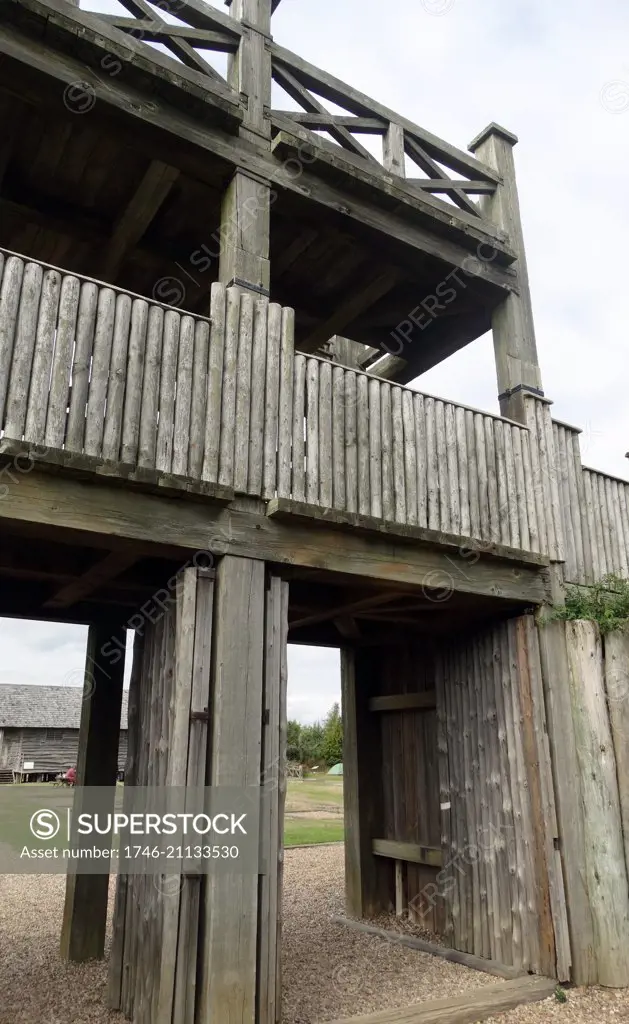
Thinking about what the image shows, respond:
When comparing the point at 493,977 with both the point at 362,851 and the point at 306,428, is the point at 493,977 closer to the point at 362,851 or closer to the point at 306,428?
the point at 362,851

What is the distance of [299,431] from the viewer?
18.3 ft

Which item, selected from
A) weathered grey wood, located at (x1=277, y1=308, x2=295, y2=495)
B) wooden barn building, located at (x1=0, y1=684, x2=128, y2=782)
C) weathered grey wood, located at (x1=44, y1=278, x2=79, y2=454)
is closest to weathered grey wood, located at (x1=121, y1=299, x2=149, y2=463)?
weathered grey wood, located at (x1=44, y1=278, x2=79, y2=454)

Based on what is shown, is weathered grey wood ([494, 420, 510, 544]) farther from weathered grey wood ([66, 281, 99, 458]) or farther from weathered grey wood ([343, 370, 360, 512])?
weathered grey wood ([66, 281, 99, 458])

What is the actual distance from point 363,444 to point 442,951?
4.82 m

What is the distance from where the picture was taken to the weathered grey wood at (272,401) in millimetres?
5293

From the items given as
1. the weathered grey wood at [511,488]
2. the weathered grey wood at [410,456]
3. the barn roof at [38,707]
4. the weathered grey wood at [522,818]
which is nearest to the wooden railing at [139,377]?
the weathered grey wood at [410,456]

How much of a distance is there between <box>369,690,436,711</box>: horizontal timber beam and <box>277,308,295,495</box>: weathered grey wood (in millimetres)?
3734

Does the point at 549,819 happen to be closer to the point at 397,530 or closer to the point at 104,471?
the point at 397,530

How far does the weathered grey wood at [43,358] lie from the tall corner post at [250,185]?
1424mm

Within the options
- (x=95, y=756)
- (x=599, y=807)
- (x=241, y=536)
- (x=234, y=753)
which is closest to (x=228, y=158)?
(x=241, y=536)

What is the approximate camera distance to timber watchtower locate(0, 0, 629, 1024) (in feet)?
15.3

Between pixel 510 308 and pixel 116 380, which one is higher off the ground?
pixel 510 308

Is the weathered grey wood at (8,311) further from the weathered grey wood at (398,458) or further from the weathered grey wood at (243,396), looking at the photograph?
the weathered grey wood at (398,458)

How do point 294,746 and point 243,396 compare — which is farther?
point 294,746
